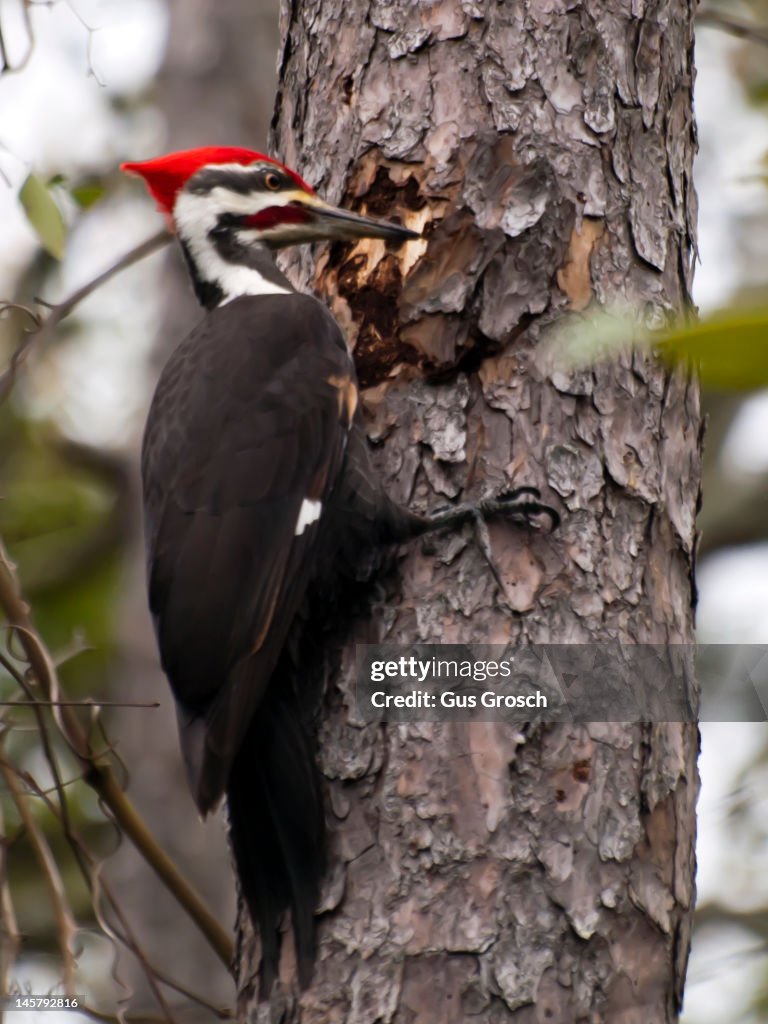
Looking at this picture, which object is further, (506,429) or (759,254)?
(759,254)

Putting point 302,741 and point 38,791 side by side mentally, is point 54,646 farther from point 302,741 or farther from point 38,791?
point 302,741

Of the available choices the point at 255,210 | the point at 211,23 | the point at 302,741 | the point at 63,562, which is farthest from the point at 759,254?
the point at 302,741

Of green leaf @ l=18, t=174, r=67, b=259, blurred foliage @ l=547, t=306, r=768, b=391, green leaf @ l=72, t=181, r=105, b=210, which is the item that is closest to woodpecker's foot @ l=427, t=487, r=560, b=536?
green leaf @ l=18, t=174, r=67, b=259

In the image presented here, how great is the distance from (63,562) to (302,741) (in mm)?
3417

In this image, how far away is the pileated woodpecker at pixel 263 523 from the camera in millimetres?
1871

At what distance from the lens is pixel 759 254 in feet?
18.1

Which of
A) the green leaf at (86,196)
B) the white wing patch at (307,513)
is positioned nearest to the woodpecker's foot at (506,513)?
the white wing patch at (307,513)

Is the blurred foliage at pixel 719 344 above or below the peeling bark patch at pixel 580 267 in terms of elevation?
below

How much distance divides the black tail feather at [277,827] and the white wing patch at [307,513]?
0.26 metres

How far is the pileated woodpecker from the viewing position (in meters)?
1.87

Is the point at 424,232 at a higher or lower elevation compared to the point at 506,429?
higher

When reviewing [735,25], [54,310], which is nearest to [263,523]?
[54,310]

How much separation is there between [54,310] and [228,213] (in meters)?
0.42

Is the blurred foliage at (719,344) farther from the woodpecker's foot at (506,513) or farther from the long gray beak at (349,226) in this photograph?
the long gray beak at (349,226)
